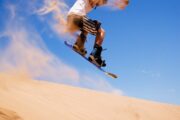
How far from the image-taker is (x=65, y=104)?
17156 millimetres

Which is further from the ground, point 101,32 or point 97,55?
point 101,32

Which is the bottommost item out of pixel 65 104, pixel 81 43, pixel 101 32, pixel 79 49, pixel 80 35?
pixel 79 49

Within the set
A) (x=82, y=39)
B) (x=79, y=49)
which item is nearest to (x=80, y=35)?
(x=82, y=39)

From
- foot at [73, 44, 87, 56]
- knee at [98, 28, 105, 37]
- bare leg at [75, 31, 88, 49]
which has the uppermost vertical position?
knee at [98, 28, 105, 37]

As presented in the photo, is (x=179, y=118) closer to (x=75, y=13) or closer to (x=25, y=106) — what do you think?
(x=25, y=106)

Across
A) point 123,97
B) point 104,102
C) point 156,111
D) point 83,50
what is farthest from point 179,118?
point 83,50

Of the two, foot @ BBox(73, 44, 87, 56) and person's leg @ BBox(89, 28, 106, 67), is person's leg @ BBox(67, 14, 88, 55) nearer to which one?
foot @ BBox(73, 44, 87, 56)

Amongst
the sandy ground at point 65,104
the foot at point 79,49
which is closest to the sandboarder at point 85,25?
the foot at point 79,49

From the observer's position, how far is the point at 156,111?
2388 cm

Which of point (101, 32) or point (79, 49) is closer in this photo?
point (101, 32)

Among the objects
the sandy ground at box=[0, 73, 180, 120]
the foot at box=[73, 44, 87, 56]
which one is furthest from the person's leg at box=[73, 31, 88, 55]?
the sandy ground at box=[0, 73, 180, 120]

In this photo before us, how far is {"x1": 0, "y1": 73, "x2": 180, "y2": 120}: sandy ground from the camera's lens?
11.8 meters

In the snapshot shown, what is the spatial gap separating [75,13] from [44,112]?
4.54 metres

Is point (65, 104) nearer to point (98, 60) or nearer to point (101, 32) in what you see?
point (98, 60)
